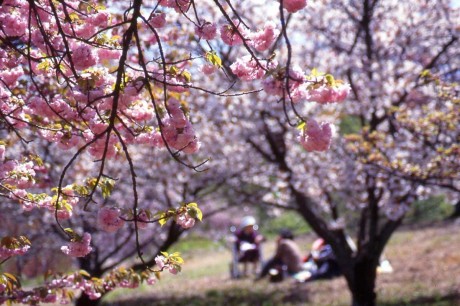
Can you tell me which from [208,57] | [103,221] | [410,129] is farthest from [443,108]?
[103,221]

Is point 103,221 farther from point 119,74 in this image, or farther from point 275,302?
point 275,302

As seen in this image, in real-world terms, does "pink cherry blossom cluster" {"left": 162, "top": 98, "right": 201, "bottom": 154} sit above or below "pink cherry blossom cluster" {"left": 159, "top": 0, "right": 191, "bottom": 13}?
below

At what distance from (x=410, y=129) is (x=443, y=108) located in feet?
6.31

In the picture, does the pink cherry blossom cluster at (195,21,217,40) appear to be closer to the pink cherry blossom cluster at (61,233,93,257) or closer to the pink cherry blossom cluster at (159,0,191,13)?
the pink cherry blossom cluster at (159,0,191,13)

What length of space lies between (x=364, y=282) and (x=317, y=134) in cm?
685

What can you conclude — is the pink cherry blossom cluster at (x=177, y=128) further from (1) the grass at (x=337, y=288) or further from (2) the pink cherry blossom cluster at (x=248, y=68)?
(1) the grass at (x=337, y=288)

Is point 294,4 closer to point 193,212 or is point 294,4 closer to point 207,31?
point 207,31

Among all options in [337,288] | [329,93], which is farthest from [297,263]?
[329,93]

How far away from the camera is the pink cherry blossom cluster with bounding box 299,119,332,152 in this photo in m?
2.87

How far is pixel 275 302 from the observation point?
36.4 ft

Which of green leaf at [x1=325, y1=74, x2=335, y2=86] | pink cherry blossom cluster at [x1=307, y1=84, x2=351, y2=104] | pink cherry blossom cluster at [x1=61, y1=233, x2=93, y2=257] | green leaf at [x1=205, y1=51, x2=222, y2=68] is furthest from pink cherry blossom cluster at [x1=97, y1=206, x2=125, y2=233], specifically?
green leaf at [x1=325, y1=74, x2=335, y2=86]

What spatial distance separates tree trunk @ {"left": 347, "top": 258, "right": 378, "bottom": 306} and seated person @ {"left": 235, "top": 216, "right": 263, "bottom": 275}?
7934 millimetres

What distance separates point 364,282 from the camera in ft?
30.0

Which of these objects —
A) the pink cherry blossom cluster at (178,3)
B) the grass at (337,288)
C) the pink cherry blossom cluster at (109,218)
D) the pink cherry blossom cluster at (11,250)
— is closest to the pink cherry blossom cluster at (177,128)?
the pink cherry blossom cluster at (109,218)
